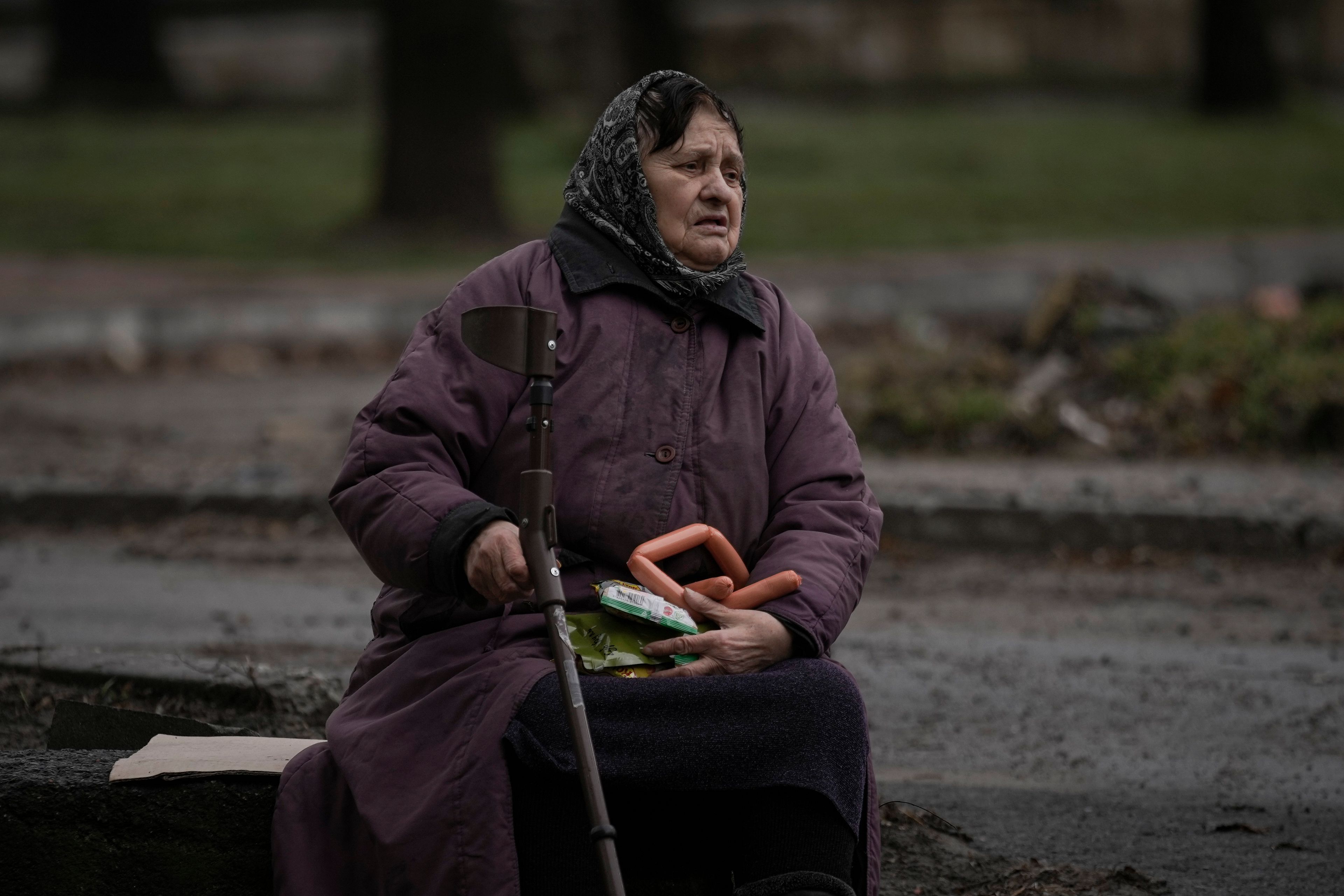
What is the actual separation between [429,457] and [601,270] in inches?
19.3

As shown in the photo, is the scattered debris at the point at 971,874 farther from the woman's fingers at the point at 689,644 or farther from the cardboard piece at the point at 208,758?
the cardboard piece at the point at 208,758

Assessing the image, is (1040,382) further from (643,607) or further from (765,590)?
(643,607)

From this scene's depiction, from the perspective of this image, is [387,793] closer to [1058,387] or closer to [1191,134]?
[1058,387]

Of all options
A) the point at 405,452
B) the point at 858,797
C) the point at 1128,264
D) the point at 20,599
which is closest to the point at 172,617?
the point at 20,599

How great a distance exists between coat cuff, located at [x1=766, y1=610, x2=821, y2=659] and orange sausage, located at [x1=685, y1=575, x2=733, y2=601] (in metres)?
0.08

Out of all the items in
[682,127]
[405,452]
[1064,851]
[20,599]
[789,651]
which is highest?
[682,127]

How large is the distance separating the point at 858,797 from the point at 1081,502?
13.5ft

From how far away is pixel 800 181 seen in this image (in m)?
19.4

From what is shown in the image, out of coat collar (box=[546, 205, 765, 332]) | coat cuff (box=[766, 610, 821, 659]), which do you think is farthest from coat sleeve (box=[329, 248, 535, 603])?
coat cuff (box=[766, 610, 821, 659])

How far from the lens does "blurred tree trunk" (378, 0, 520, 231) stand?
14891 mm

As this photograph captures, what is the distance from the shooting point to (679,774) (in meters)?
2.57

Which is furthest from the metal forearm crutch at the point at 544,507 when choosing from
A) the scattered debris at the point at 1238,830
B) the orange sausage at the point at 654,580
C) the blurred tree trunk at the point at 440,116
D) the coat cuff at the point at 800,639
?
the blurred tree trunk at the point at 440,116

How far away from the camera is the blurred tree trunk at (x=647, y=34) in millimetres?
24234

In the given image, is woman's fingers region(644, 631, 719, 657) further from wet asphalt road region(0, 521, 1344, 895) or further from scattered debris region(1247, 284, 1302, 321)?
scattered debris region(1247, 284, 1302, 321)
